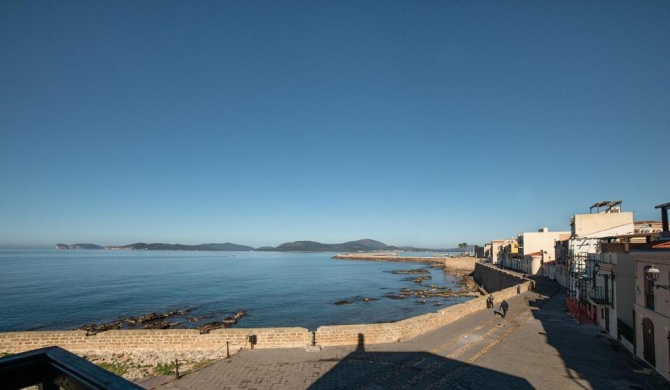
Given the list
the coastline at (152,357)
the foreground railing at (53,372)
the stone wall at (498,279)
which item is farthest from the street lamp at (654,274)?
the stone wall at (498,279)

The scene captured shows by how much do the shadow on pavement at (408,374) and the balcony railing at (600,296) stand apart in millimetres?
10171

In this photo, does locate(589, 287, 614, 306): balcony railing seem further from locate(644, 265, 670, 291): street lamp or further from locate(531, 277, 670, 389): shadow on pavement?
locate(644, 265, 670, 291): street lamp

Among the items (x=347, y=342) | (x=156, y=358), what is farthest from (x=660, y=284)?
(x=156, y=358)

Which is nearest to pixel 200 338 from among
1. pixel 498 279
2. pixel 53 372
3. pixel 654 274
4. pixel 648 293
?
pixel 53 372

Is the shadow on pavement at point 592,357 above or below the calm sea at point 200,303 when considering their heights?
above

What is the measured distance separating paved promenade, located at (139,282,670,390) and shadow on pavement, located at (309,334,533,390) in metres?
0.03

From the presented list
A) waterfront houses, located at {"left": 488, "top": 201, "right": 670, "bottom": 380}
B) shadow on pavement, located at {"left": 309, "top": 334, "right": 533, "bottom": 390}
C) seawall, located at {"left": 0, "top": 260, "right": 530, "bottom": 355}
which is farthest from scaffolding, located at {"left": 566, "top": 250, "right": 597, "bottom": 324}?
seawall, located at {"left": 0, "top": 260, "right": 530, "bottom": 355}

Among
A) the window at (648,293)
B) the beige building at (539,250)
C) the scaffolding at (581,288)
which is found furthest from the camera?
the beige building at (539,250)

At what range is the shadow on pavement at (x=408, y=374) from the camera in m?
→ 12.3

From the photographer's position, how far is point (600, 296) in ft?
66.4

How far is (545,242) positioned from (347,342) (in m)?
54.5

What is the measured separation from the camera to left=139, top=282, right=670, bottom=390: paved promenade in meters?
12.5

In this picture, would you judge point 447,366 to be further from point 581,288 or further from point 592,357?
point 581,288

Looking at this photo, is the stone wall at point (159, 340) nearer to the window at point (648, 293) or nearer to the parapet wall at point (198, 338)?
the parapet wall at point (198, 338)
